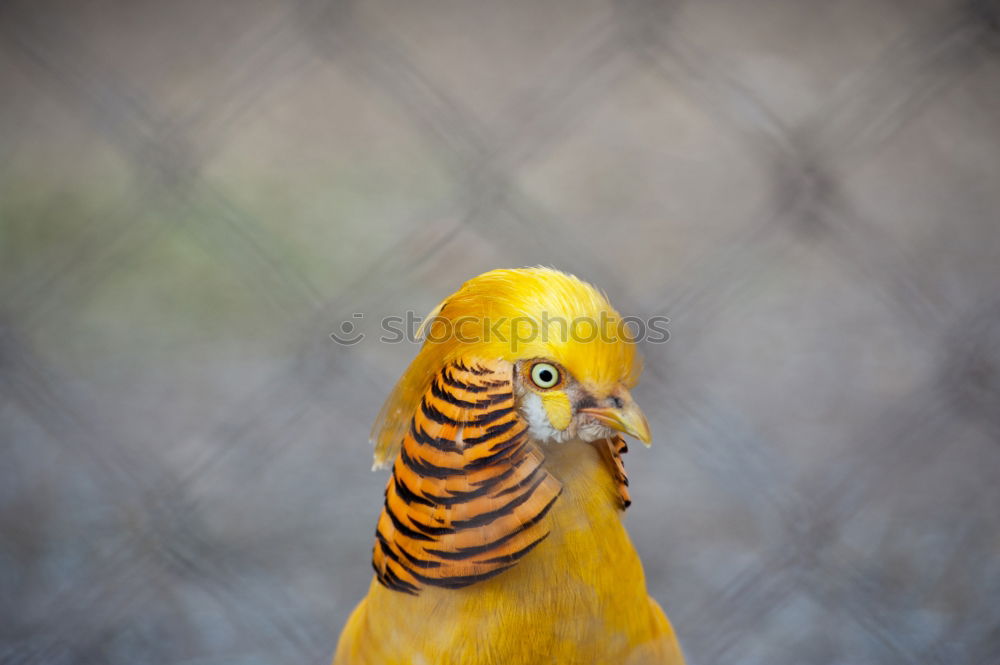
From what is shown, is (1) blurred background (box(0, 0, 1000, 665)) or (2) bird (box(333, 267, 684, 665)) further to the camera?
(1) blurred background (box(0, 0, 1000, 665))

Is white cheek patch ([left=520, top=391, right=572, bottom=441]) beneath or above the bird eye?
beneath

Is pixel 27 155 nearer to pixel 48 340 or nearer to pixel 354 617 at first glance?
pixel 48 340

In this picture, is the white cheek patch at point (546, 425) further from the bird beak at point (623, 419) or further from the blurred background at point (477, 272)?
the blurred background at point (477, 272)

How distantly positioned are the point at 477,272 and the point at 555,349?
117 cm

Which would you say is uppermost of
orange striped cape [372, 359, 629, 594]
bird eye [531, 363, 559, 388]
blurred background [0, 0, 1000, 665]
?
blurred background [0, 0, 1000, 665]

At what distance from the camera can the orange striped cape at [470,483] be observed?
0.96 m

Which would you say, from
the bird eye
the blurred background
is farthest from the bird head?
the blurred background

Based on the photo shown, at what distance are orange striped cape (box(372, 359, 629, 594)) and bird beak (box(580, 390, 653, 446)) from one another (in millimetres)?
70

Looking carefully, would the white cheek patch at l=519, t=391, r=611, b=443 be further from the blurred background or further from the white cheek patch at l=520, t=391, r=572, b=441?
the blurred background

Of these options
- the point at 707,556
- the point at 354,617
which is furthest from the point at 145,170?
the point at 707,556

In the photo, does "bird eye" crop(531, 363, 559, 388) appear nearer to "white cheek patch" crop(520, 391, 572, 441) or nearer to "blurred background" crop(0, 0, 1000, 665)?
"white cheek patch" crop(520, 391, 572, 441)

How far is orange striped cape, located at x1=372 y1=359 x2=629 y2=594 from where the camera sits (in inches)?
37.6

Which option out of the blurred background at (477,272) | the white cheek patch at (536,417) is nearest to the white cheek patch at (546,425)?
the white cheek patch at (536,417)

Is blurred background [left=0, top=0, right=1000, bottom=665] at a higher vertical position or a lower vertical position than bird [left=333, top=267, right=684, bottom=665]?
higher
